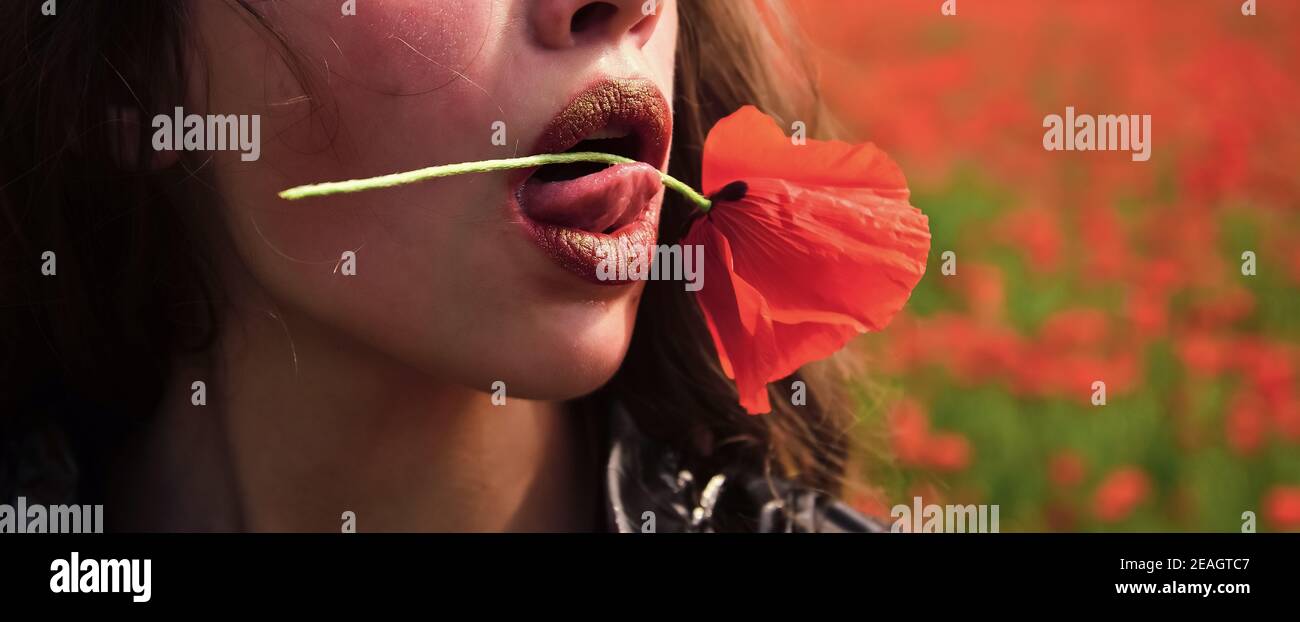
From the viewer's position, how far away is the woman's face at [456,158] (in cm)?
137

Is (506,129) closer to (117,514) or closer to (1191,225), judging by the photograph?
(117,514)

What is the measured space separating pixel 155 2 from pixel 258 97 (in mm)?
174

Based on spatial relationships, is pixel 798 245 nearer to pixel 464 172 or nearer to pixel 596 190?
pixel 596 190

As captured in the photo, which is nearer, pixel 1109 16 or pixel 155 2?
pixel 155 2

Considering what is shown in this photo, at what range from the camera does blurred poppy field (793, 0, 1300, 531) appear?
312 cm

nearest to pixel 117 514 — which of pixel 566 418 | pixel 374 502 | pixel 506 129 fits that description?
pixel 374 502

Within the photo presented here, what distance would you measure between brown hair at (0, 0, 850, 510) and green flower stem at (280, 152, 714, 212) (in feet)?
0.43

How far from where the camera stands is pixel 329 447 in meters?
1.73

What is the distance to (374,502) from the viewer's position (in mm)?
1744

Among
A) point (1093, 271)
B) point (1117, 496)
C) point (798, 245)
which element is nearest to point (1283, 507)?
point (1117, 496)

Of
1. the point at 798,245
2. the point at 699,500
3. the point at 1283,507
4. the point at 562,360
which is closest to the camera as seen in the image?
the point at 798,245

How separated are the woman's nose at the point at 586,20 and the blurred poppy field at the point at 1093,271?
33.4 inches

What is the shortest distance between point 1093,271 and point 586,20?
8.50 feet

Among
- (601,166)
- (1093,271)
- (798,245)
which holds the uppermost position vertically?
(1093,271)
